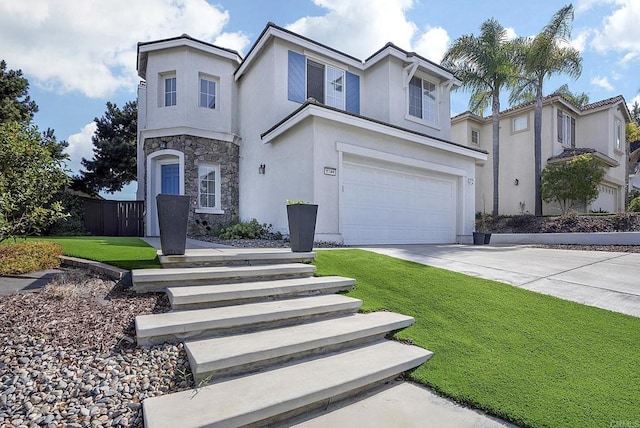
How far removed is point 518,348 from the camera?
2941mm

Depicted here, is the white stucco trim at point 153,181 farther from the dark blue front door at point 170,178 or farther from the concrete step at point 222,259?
the concrete step at point 222,259

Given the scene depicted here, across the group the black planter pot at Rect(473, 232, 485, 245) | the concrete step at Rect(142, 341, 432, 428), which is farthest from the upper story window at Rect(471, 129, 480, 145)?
the concrete step at Rect(142, 341, 432, 428)

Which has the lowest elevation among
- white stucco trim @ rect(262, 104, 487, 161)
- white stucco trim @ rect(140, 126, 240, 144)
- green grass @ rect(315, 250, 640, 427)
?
green grass @ rect(315, 250, 640, 427)

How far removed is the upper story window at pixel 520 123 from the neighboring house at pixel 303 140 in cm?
668

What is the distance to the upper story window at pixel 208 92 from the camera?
1177cm

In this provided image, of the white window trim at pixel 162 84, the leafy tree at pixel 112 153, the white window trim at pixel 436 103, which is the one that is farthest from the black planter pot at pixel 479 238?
the leafy tree at pixel 112 153

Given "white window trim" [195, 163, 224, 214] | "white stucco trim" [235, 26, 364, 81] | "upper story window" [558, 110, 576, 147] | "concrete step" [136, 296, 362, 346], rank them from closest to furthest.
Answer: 1. "concrete step" [136, 296, 362, 346]
2. "white stucco trim" [235, 26, 364, 81]
3. "white window trim" [195, 163, 224, 214]
4. "upper story window" [558, 110, 576, 147]

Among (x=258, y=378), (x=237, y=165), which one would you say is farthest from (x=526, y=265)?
(x=237, y=165)

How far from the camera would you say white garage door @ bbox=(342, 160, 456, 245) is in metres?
8.62

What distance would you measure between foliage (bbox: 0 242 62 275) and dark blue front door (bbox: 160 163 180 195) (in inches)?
274

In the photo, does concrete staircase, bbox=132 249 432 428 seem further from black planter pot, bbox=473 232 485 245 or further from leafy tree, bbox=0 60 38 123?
leafy tree, bbox=0 60 38 123

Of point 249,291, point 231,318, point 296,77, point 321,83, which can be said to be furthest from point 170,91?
point 231,318

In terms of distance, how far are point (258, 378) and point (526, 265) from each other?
5733 mm

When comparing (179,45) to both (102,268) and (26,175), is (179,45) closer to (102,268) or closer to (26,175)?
(26,175)
